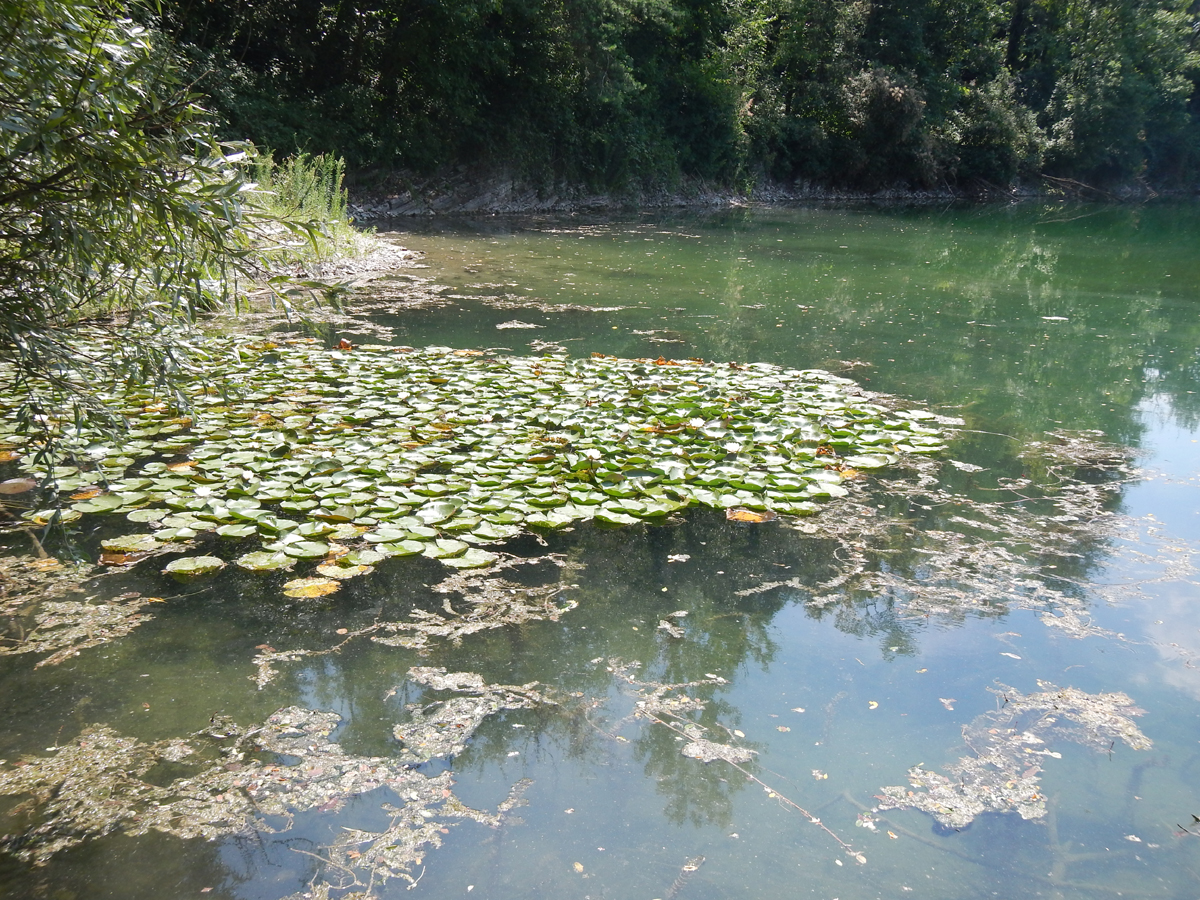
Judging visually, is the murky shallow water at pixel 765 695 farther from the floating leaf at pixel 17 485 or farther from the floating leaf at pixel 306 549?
the floating leaf at pixel 17 485

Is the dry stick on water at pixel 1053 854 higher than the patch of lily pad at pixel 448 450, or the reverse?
the patch of lily pad at pixel 448 450

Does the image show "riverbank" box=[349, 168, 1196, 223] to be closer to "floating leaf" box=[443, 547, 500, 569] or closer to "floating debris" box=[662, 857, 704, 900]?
"floating leaf" box=[443, 547, 500, 569]

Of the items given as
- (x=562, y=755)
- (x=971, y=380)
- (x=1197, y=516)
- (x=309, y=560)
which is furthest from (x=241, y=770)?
(x=971, y=380)

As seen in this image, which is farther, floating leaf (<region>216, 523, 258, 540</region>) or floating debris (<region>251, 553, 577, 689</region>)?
floating leaf (<region>216, 523, 258, 540</region>)

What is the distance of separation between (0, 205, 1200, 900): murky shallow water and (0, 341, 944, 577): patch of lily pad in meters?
0.22

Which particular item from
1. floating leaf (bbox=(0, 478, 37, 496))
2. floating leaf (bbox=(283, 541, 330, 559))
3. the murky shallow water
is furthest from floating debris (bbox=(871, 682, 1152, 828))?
floating leaf (bbox=(0, 478, 37, 496))

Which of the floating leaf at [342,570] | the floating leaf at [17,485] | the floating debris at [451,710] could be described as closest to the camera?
the floating debris at [451,710]

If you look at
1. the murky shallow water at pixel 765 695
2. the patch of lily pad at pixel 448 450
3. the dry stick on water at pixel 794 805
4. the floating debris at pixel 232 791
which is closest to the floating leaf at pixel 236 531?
the patch of lily pad at pixel 448 450

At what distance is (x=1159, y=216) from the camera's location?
22.1m

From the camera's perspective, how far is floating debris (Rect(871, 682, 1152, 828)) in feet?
7.27

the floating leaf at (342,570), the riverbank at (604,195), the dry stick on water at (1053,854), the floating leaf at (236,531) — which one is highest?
the riverbank at (604,195)

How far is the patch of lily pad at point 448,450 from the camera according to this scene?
3.49m

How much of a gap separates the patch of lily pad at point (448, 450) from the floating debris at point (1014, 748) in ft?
4.63

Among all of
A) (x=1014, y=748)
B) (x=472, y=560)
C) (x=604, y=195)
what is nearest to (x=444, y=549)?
(x=472, y=560)
